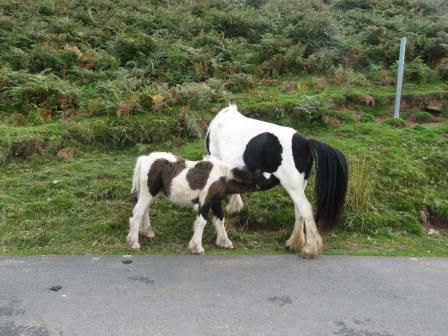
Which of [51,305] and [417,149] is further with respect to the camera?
[417,149]

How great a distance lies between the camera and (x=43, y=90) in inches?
407

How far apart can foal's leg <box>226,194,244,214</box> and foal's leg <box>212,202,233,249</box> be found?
2.89ft

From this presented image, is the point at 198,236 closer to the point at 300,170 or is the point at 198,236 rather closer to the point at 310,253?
the point at 310,253

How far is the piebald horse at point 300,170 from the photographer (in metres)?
6.02

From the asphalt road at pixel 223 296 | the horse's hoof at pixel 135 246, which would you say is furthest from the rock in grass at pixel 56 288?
the horse's hoof at pixel 135 246

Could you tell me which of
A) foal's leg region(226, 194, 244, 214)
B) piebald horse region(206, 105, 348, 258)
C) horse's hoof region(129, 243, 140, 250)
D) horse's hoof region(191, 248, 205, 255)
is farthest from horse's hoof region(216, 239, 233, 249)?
horse's hoof region(129, 243, 140, 250)

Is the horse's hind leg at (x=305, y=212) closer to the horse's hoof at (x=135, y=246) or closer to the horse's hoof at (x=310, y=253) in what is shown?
the horse's hoof at (x=310, y=253)

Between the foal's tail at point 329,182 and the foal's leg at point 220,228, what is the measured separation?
124 cm

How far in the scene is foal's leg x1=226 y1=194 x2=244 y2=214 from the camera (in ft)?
23.6

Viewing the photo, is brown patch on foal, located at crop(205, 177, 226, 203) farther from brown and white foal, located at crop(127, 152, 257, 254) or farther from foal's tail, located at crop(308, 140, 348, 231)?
foal's tail, located at crop(308, 140, 348, 231)

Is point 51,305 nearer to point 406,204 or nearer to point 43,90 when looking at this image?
point 406,204

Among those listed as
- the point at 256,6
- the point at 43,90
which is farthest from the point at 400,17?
the point at 43,90

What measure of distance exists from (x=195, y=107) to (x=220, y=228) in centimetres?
462

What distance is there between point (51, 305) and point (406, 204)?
18.9 ft
